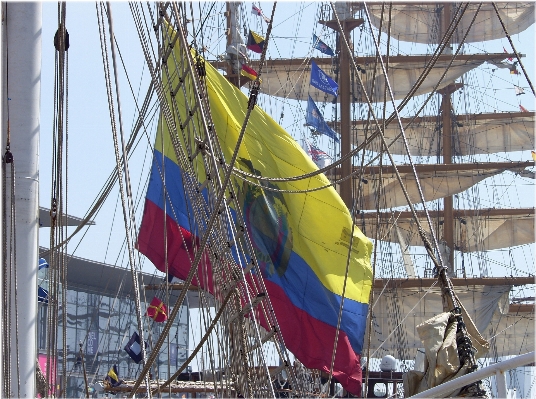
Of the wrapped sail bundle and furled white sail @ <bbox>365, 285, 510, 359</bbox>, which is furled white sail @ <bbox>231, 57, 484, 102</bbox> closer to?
furled white sail @ <bbox>365, 285, 510, 359</bbox>

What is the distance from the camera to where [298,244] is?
14984 millimetres

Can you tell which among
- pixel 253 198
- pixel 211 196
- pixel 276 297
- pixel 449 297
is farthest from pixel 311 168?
pixel 449 297

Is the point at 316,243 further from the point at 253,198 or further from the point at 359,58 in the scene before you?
the point at 359,58

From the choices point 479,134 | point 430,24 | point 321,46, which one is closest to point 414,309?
point 321,46

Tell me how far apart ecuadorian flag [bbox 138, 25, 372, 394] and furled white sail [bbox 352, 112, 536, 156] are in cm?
3085

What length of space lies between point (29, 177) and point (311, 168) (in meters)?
8.81

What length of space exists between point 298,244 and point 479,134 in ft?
109

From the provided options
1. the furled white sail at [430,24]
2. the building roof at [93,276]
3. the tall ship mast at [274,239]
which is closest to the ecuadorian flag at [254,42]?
the tall ship mast at [274,239]

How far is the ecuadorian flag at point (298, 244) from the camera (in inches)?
574

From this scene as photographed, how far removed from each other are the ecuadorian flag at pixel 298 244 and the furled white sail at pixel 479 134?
30.9 meters

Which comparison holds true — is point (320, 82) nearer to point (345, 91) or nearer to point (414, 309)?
point (345, 91)

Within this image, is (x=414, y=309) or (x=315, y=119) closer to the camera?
(x=315, y=119)

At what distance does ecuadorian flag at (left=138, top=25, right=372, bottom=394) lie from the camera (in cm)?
1459

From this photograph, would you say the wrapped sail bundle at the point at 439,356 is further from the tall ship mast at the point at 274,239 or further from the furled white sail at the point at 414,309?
the furled white sail at the point at 414,309
